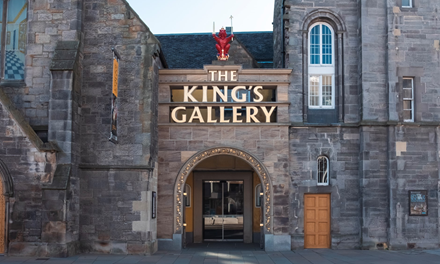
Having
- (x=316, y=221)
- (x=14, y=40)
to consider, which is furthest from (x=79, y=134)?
(x=316, y=221)

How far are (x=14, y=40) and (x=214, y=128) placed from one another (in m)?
7.51

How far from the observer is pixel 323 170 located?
19.4m

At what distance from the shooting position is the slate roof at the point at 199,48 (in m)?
25.6

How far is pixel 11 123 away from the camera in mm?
16391

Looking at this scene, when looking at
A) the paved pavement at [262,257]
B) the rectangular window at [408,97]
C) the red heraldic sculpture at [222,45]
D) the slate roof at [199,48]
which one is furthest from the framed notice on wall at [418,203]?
the slate roof at [199,48]

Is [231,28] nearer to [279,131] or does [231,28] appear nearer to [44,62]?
[279,131]

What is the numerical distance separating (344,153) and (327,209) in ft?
6.95

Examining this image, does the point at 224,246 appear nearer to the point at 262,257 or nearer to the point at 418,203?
the point at 262,257

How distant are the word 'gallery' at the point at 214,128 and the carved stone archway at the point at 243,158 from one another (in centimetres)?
5

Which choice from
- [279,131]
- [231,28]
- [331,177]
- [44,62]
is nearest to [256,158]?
[279,131]

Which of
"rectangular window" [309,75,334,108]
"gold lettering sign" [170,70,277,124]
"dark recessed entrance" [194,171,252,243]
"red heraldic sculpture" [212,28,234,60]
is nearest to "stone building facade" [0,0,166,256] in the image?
"gold lettering sign" [170,70,277,124]

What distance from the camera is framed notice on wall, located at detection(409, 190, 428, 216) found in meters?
18.6

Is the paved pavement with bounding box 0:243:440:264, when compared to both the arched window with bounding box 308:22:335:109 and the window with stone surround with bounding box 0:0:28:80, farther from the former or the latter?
the window with stone surround with bounding box 0:0:28:80

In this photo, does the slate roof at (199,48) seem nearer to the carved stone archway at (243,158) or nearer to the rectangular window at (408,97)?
the carved stone archway at (243,158)
